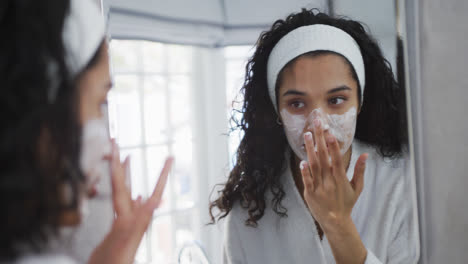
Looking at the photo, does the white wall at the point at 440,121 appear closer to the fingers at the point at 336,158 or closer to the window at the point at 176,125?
the fingers at the point at 336,158

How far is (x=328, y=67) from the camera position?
1.64 feet

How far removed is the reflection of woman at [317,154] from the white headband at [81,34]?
0.22 metres

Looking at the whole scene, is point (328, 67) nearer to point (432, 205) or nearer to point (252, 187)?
point (252, 187)

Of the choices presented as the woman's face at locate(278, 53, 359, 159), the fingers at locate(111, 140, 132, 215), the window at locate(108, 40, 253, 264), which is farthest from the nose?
the fingers at locate(111, 140, 132, 215)

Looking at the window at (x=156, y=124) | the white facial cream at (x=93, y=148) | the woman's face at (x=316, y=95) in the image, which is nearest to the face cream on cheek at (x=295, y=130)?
the woman's face at (x=316, y=95)

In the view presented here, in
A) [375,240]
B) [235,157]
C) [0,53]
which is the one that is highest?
[0,53]

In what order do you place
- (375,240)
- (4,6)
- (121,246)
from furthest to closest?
(375,240), (121,246), (4,6)

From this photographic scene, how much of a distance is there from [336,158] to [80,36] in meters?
0.34

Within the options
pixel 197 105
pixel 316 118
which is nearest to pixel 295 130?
pixel 316 118

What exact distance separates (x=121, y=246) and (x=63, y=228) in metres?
0.09

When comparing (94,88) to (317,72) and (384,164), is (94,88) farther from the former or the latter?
(384,164)

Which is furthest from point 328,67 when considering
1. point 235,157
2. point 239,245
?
point 239,245

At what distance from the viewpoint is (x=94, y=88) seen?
37 centimetres

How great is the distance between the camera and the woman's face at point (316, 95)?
0.50 metres
